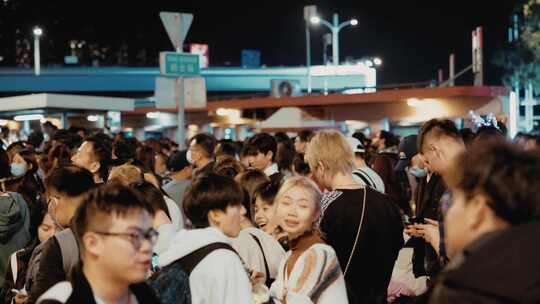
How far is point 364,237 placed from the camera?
5.96 metres

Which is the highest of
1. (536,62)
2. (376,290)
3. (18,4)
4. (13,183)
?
(18,4)

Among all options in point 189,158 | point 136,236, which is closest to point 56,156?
point 189,158

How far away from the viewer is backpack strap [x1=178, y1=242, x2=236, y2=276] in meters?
4.48

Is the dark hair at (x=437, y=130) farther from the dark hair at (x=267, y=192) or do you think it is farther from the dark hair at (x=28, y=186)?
the dark hair at (x=28, y=186)

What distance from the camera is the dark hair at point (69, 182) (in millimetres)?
5407

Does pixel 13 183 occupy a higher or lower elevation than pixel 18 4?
lower

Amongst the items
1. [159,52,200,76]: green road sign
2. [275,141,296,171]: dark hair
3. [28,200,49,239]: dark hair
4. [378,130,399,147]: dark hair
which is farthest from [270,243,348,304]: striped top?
[378,130,399,147]: dark hair

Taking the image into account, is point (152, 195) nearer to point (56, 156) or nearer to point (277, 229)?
point (277, 229)

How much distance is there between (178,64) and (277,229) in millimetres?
8059

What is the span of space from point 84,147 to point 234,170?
1.42 metres

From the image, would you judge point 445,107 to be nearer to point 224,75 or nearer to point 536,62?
point 536,62

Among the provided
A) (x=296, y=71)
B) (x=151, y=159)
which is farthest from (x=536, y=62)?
(x=151, y=159)

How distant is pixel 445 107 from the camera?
1319 inches

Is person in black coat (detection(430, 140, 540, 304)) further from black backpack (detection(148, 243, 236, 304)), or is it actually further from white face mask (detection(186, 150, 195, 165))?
white face mask (detection(186, 150, 195, 165))
